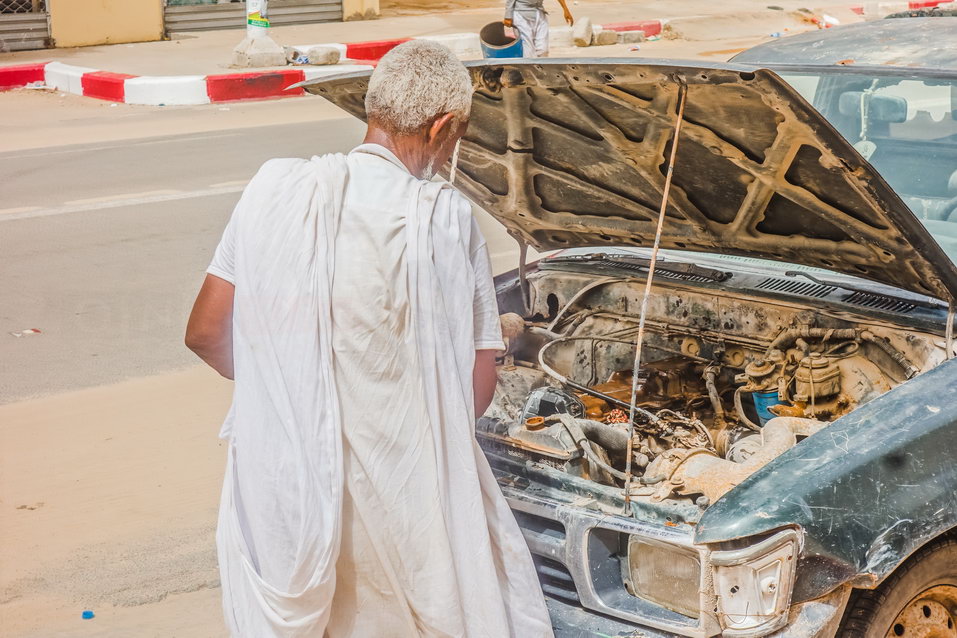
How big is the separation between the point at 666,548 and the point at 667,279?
164cm

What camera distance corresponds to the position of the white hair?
2.35 meters

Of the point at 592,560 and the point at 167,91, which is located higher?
the point at 592,560

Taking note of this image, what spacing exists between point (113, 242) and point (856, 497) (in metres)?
6.45

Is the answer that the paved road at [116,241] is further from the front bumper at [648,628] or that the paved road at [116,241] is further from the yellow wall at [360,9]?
the yellow wall at [360,9]

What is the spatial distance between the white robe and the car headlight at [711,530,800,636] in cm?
50

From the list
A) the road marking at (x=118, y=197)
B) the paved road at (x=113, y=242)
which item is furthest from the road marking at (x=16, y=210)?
the road marking at (x=118, y=197)

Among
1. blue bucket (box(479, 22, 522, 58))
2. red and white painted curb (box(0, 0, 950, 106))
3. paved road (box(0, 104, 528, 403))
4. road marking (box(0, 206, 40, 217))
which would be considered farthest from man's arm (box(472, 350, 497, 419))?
red and white painted curb (box(0, 0, 950, 106))

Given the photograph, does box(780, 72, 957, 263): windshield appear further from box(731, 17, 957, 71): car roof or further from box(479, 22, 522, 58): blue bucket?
box(479, 22, 522, 58): blue bucket

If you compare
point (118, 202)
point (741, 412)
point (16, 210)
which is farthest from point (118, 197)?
point (741, 412)

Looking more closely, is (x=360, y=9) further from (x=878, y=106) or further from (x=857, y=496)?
(x=857, y=496)

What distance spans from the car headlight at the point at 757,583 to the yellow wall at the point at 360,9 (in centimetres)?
1760

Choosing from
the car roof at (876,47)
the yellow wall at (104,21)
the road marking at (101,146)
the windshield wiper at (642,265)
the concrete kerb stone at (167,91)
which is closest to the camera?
the windshield wiper at (642,265)

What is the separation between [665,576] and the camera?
2742mm

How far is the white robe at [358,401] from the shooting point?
2.32 metres
